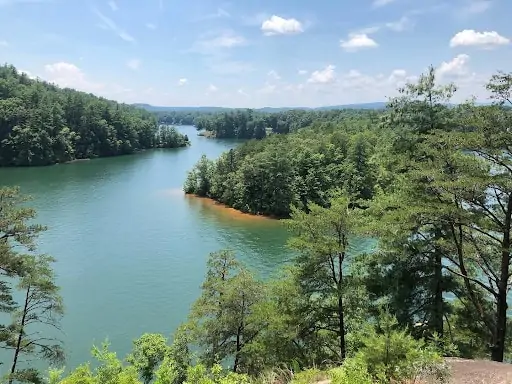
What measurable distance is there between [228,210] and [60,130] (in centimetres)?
4965

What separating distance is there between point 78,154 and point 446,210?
82.1m

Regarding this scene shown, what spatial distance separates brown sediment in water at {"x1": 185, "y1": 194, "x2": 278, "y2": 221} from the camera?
4250cm

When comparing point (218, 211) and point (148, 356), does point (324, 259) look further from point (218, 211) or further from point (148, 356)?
point (218, 211)

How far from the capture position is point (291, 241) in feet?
41.6

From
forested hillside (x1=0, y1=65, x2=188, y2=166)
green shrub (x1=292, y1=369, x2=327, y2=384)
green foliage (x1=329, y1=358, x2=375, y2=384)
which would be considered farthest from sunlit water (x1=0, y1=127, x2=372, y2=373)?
green foliage (x1=329, y1=358, x2=375, y2=384)

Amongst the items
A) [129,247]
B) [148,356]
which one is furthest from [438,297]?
[129,247]

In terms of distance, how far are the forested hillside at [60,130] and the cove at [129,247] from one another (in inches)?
530

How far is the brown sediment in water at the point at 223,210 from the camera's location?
42.5m

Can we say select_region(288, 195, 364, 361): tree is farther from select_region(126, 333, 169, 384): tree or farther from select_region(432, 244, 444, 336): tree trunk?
select_region(126, 333, 169, 384): tree

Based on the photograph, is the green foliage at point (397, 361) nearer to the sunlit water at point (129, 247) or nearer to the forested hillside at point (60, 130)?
the sunlit water at point (129, 247)

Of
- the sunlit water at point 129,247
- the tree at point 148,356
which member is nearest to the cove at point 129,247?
the sunlit water at point 129,247

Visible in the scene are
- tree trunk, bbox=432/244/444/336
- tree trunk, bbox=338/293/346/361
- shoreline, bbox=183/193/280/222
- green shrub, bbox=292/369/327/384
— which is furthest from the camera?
shoreline, bbox=183/193/280/222

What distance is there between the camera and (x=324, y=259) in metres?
12.4

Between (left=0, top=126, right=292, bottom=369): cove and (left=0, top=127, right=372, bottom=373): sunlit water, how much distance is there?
0.19 ft
